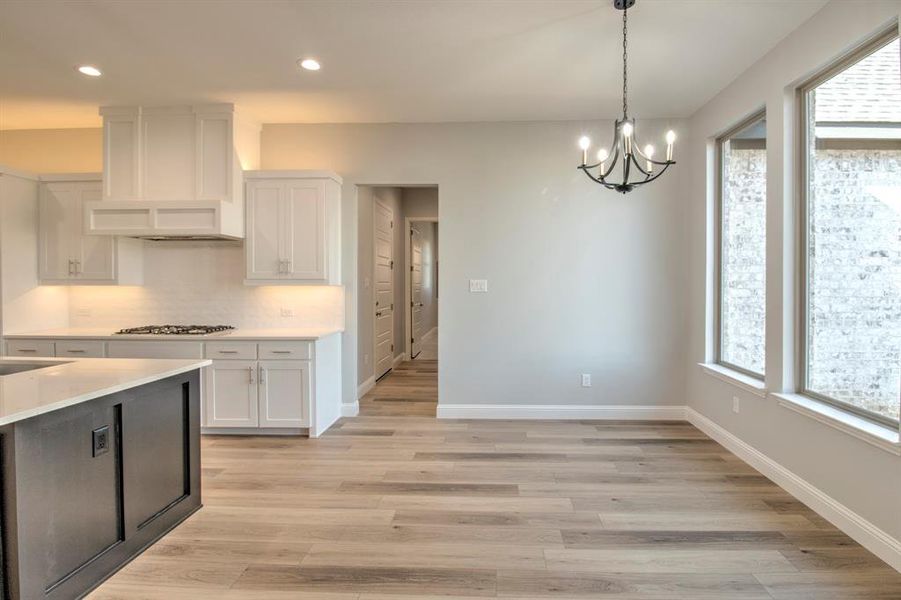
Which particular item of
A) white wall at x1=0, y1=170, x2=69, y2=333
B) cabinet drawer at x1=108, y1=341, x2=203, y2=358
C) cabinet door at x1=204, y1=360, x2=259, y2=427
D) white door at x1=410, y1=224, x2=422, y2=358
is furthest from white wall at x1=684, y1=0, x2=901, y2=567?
white wall at x1=0, y1=170, x2=69, y2=333

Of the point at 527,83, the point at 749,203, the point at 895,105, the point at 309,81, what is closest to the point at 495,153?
the point at 527,83

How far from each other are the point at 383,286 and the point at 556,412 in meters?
3.02

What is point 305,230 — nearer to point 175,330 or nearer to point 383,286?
point 175,330

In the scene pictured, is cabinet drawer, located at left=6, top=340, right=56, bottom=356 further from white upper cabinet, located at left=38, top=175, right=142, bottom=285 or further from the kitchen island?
the kitchen island

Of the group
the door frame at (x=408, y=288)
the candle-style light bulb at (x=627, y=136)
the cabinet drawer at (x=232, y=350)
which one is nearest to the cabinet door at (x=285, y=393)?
the cabinet drawer at (x=232, y=350)

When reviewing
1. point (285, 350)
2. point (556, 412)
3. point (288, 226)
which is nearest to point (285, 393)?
point (285, 350)

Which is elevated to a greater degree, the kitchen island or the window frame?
the window frame

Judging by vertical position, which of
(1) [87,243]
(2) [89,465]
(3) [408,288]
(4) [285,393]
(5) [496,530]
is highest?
(1) [87,243]

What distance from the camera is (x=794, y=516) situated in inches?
104

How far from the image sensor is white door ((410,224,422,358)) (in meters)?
8.43

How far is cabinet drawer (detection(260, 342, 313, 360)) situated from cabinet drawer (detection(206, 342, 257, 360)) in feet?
0.28

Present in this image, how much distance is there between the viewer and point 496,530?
249 centimetres

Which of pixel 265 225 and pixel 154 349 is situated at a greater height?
pixel 265 225

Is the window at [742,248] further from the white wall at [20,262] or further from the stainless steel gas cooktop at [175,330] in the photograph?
the white wall at [20,262]
